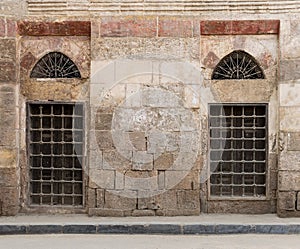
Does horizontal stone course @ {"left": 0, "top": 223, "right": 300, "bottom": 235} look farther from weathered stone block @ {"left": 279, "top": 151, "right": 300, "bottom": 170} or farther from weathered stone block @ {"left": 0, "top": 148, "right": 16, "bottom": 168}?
weathered stone block @ {"left": 0, "top": 148, "right": 16, "bottom": 168}

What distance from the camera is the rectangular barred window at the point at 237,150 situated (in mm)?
8703

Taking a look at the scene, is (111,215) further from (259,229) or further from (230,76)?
(230,76)

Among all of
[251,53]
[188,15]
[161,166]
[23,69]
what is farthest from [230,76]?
[23,69]

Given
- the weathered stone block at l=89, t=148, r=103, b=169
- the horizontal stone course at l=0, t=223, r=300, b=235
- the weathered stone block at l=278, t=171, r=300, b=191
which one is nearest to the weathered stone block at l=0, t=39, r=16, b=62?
the weathered stone block at l=89, t=148, r=103, b=169

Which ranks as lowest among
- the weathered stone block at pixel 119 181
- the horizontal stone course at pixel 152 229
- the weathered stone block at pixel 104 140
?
the horizontal stone course at pixel 152 229

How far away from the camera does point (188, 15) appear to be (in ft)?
27.8

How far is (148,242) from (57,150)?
2373 mm

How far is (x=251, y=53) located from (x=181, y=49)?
1.03 m

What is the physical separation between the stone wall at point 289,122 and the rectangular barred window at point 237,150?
40 cm

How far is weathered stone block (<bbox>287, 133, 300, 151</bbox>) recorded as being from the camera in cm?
832

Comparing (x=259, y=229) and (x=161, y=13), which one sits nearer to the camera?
(x=259, y=229)

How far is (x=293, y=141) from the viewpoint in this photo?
833 centimetres

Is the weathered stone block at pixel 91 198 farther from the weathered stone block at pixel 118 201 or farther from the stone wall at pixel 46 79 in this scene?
the stone wall at pixel 46 79

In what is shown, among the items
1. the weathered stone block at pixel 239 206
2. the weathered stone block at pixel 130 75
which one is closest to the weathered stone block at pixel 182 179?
the weathered stone block at pixel 239 206
